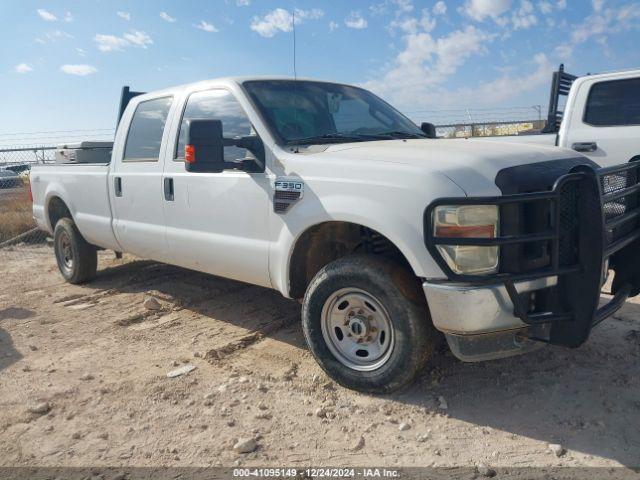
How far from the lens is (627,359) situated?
3.61m

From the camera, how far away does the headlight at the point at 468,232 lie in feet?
9.00

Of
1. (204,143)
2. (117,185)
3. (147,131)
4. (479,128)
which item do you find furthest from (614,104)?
(479,128)

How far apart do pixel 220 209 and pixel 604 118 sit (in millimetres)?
4341

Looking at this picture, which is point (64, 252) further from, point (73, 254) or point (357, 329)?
point (357, 329)

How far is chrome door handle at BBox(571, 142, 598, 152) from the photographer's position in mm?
5852

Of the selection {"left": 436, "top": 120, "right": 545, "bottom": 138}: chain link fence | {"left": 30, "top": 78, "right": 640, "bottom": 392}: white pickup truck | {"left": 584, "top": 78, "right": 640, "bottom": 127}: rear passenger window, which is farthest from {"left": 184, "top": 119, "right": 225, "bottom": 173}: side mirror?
{"left": 436, "top": 120, "right": 545, "bottom": 138}: chain link fence

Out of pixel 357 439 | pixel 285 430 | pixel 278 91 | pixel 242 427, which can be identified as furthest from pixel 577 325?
pixel 278 91

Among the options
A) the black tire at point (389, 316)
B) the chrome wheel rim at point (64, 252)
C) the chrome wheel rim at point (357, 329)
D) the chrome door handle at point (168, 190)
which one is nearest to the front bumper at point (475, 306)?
the black tire at point (389, 316)

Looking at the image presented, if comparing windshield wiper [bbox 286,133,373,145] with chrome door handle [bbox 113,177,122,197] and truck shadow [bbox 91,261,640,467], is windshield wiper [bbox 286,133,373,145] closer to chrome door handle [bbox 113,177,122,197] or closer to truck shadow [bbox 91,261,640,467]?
truck shadow [bbox 91,261,640,467]

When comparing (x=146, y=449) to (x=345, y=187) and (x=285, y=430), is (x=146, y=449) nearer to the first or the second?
(x=285, y=430)

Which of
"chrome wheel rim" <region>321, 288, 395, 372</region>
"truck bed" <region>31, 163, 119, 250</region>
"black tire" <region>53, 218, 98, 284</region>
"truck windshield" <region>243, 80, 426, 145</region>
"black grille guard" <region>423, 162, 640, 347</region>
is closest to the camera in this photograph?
"black grille guard" <region>423, 162, 640, 347</region>

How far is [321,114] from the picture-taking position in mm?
4133

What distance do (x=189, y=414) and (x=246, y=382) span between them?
0.46 meters

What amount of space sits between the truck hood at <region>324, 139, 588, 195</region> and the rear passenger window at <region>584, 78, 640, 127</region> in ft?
9.58
